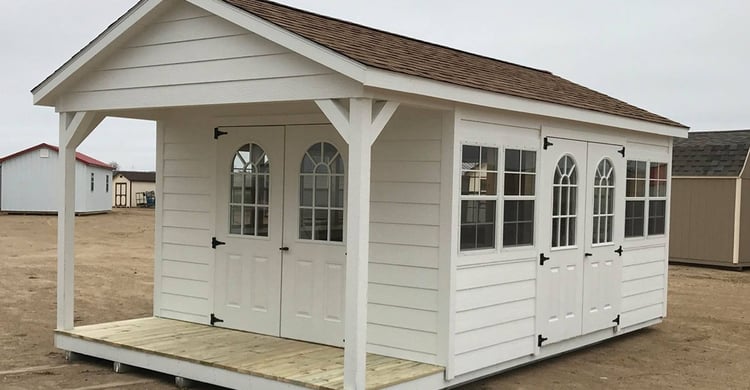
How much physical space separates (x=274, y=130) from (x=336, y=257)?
4.52ft

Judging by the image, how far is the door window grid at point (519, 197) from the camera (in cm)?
718

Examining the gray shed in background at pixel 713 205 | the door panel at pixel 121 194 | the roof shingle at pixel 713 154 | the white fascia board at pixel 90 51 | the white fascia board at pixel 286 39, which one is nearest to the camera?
the white fascia board at pixel 286 39

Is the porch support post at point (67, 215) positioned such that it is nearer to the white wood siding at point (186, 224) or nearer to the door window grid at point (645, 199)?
the white wood siding at point (186, 224)

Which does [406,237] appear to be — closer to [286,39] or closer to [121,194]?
[286,39]

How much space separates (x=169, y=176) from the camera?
28.0ft

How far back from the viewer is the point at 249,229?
796 centimetres

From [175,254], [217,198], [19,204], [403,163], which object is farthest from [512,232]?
[19,204]

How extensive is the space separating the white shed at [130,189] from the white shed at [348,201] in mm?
38877

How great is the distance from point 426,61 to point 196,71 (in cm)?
191

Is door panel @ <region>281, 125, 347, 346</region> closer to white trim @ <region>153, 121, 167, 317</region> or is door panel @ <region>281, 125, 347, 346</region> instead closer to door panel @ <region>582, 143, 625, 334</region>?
white trim @ <region>153, 121, 167, 317</region>

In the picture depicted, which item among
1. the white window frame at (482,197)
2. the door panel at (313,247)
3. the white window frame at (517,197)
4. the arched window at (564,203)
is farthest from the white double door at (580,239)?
the door panel at (313,247)

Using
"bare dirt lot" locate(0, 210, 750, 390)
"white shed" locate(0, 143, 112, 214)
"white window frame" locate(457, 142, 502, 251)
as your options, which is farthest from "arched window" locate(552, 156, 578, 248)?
"white shed" locate(0, 143, 112, 214)

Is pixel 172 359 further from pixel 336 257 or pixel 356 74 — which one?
pixel 356 74

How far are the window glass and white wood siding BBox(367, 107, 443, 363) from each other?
4.55 feet
